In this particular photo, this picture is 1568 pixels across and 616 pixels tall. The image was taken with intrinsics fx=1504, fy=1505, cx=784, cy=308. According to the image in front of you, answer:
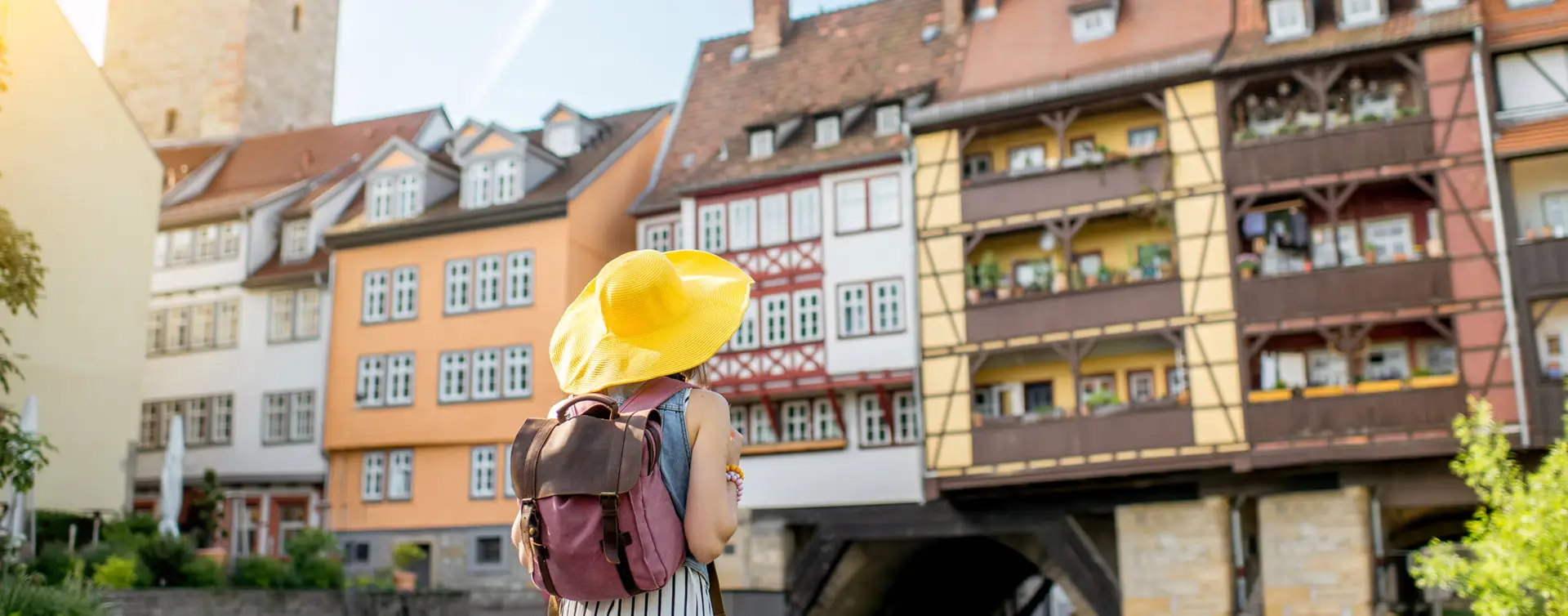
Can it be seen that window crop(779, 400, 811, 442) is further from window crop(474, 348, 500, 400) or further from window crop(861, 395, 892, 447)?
window crop(474, 348, 500, 400)

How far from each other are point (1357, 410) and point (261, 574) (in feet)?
53.4

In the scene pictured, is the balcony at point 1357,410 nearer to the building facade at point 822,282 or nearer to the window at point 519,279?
the building facade at point 822,282

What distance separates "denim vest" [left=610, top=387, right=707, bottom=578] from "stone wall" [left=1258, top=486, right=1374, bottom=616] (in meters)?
20.3

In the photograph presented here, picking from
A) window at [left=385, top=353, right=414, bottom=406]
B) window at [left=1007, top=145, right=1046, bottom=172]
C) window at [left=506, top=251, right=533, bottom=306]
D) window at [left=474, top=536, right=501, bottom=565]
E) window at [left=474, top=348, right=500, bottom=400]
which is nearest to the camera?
window at [left=1007, top=145, right=1046, bottom=172]

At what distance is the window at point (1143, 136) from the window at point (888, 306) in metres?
4.57

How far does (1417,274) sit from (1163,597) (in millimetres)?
6016

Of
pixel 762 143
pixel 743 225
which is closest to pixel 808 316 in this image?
pixel 743 225

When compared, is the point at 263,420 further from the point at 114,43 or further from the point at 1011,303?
the point at 114,43

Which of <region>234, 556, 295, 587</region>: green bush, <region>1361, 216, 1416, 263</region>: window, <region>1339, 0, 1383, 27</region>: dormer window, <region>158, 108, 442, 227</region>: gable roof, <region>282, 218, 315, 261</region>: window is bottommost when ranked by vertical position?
<region>234, 556, 295, 587</region>: green bush

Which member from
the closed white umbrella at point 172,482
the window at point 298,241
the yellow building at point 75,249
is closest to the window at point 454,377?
the window at point 298,241

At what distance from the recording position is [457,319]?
31438 millimetres

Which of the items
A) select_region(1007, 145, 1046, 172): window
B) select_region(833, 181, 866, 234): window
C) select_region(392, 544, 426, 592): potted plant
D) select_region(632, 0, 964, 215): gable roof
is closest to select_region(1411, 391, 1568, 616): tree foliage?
select_region(1007, 145, 1046, 172): window

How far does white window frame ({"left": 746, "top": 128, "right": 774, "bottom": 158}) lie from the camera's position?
2858 centimetres

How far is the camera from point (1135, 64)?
80.9 feet
